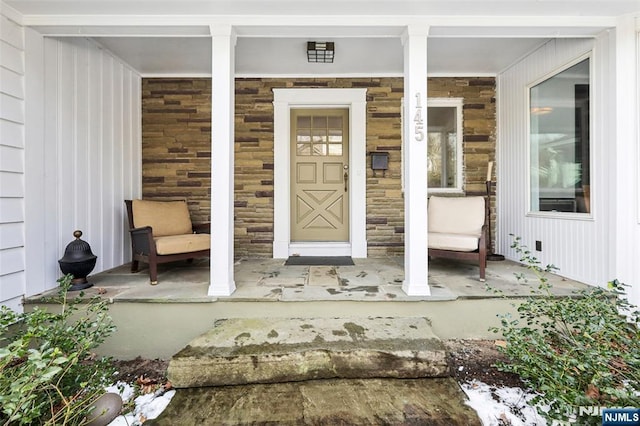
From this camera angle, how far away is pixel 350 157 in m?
4.10

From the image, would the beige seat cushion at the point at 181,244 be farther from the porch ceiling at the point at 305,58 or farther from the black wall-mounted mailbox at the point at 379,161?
the black wall-mounted mailbox at the point at 379,161

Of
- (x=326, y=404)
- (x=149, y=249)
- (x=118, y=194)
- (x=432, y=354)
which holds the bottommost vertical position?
(x=326, y=404)

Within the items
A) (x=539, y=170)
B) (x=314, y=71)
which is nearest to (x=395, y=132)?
(x=314, y=71)

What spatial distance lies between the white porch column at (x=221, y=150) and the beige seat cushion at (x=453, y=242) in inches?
77.0

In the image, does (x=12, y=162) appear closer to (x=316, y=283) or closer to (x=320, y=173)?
(x=316, y=283)

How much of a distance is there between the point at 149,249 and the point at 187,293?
0.67 metres

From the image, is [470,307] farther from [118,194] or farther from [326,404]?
[118,194]

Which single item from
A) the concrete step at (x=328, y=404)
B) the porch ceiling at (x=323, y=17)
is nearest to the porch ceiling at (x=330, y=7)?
the porch ceiling at (x=323, y=17)

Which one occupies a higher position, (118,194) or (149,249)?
(118,194)

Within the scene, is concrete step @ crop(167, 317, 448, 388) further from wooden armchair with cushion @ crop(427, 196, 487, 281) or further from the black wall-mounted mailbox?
the black wall-mounted mailbox

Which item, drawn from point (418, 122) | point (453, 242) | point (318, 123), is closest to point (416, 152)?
point (418, 122)

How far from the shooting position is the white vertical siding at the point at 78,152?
8.55 feet

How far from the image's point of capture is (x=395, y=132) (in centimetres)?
409

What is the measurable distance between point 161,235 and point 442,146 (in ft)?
12.0
